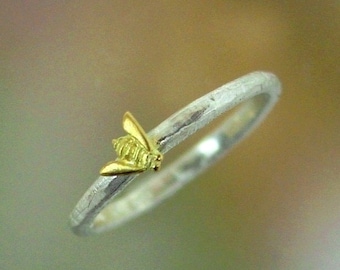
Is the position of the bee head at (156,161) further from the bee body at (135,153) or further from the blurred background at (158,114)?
the blurred background at (158,114)

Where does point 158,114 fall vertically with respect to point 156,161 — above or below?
above

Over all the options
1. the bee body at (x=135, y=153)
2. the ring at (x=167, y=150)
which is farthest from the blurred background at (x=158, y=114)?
the bee body at (x=135, y=153)

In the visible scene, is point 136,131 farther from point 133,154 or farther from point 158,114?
point 158,114

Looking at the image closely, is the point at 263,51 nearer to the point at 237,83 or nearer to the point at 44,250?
the point at 237,83

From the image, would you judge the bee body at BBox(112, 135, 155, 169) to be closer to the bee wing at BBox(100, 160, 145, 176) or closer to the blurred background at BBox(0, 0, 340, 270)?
the bee wing at BBox(100, 160, 145, 176)

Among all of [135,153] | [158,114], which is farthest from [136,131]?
[158,114]

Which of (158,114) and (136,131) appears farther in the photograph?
(158,114)
